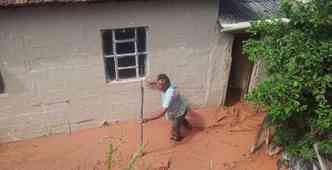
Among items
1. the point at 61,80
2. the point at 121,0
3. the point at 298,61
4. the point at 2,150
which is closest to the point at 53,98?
the point at 61,80

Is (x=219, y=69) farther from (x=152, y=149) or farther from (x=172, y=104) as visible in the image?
(x=152, y=149)

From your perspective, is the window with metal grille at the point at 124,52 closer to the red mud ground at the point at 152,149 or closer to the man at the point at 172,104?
the man at the point at 172,104

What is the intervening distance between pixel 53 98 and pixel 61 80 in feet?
1.43

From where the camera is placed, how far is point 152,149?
6664 mm

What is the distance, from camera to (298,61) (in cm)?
477

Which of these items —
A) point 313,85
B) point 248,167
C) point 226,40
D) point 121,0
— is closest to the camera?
point 313,85

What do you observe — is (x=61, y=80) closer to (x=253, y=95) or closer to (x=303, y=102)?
(x=253, y=95)

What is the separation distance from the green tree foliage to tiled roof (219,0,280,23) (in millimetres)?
1494

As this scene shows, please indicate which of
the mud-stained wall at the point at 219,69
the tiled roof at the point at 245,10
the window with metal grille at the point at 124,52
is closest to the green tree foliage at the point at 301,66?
the tiled roof at the point at 245,10

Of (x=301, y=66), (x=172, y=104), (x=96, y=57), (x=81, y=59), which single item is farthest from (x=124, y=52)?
(x=301, y=66)

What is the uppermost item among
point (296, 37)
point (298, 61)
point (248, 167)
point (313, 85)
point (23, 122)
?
point (296, 37)

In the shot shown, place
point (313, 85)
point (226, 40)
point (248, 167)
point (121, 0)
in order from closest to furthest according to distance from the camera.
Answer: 1. point (313, 85)
2. point (121, 0)
3. point (248, 167)
4. point (226, 40)

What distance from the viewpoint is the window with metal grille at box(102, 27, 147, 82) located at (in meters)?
6.45

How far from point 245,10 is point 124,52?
281 centimetres
